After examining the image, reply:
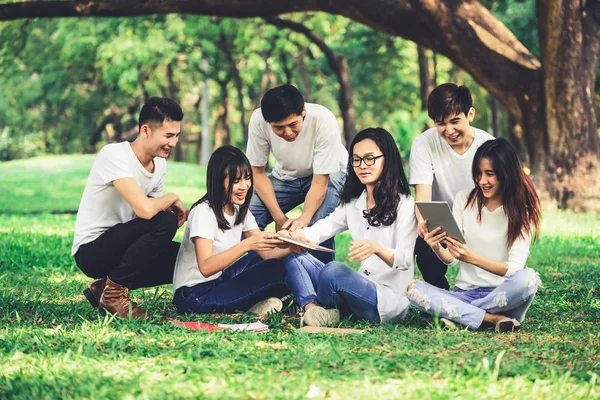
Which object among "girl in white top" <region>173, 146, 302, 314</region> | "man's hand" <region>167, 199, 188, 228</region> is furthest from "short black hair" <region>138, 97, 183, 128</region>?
"man's hand" <region>167, 199, 188, 228</region>

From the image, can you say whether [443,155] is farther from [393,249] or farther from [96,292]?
[96,292]

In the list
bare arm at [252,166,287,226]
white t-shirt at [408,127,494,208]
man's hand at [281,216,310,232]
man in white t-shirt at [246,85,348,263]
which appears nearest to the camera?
man's hand at [281,216,310,232]

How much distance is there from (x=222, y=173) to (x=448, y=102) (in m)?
1.58

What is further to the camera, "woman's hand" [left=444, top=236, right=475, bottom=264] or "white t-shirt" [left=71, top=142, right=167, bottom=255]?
"white t-shirt" [left=71, top=142, right=167, bottom=255]

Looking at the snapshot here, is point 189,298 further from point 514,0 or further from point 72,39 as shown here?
point 72,39

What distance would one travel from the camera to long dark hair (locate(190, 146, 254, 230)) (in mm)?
5668

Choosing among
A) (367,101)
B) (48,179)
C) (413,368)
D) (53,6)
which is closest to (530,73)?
(53,6)

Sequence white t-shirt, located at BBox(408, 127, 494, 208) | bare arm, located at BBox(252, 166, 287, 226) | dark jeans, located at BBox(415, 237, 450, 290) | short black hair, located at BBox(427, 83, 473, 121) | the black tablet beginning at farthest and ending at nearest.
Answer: bare arm, located at BBox(252, 166, 287, 226) < dark jeans, located at BBox(415, 237, 450, 290) < white t-shirt, located at BBox(408, 127, 494, 208) < short black hair, located at BBox(427, 83, 473, 121) < the black tablet

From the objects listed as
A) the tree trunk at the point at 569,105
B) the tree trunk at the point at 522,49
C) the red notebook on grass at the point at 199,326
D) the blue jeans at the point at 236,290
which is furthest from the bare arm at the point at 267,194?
the tree trunk at the point at 569,105

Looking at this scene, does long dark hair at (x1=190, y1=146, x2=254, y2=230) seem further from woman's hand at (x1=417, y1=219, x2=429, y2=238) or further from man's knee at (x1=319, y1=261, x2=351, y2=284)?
woman's hand at (x1=417, y1=219, x2=429, y2=238)

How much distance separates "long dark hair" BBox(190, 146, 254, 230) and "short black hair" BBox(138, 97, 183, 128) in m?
0.39

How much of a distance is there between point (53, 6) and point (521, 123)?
23.5 feet

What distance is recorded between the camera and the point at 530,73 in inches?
511

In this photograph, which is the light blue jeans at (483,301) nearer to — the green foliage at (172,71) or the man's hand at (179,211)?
the man's hand at (179,211)
